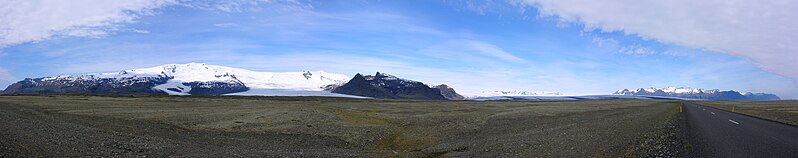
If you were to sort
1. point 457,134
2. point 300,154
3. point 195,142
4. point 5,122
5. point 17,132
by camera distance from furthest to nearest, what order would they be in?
point 457,134
point 195,142
point 5,122
point 300,154
point 17,132

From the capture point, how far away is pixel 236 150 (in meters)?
21.7

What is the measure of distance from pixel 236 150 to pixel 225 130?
1000 centimetres

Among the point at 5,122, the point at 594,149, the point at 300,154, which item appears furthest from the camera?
the point at 5,122

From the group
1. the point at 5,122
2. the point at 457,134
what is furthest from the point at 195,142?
the point at 457,134

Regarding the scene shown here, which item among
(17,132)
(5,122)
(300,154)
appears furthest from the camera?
(5,122)

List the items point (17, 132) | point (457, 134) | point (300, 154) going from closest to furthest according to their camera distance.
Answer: point (17, 132)
point (300, 154)
point (457, 134)

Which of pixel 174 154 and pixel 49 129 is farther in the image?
pixel 49 129

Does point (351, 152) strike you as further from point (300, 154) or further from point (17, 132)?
point (17, 132)

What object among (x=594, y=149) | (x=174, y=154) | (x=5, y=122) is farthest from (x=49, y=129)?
(x=594, y=149)

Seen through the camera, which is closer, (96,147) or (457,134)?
(96,147)

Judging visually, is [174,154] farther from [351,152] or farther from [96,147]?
[351,152]

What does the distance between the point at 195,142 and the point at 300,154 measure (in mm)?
7245

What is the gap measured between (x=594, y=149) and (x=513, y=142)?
18.5ft

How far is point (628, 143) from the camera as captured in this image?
18.6m
